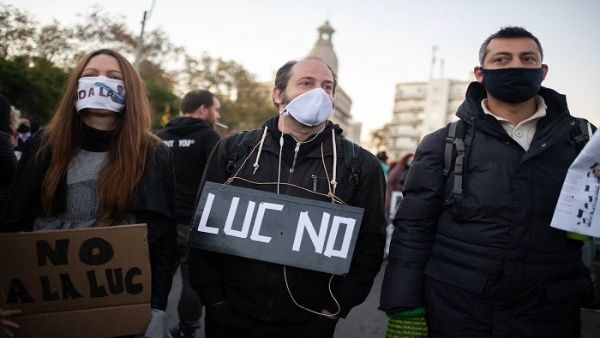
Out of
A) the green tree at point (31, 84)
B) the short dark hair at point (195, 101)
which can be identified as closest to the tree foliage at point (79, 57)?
the green tree at point (31, 84)

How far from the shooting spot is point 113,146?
209cm

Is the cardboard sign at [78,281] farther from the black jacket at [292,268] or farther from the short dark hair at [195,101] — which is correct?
the short dark hair at [195,101]

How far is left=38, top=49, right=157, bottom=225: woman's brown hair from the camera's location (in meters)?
1.95

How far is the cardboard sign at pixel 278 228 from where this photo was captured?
1.96 metres

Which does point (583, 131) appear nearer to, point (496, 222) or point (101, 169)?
point (496, 222)

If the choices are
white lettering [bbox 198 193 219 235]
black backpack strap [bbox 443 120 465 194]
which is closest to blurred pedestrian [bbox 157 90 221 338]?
white lettering [bbox 198 193 219 235]

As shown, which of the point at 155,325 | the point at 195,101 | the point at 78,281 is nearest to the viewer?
the point at 78,281

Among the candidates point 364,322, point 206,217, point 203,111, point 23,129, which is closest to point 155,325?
point 206,217

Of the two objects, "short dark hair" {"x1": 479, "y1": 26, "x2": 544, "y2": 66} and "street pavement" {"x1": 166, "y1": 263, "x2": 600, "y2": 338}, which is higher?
"short dark hair" {"x1": 479, "y1": 26, "x2": 544, "y2": 66}

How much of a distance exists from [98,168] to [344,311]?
1.41 m

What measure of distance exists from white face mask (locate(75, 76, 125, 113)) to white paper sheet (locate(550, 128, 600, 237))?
2.13 meters

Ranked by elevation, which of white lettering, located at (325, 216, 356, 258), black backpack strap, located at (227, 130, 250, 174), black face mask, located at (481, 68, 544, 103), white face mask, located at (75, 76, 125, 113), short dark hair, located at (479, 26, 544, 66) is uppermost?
short dark hair, located at (479, 26, 544, 66)

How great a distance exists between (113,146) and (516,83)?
6.65 ft

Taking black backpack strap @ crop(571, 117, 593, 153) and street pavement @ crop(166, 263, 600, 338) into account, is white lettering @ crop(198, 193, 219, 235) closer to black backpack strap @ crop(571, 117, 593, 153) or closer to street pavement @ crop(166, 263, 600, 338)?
black backpack strap @ crop(571, 117, 593, 153)
